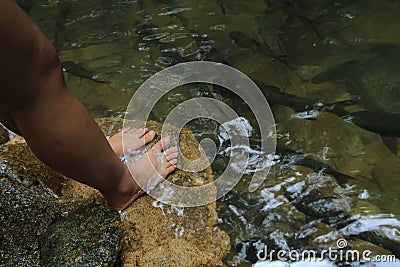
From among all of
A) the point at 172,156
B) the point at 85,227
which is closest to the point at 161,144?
the point at 172,156

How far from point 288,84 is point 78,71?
66.0 inches

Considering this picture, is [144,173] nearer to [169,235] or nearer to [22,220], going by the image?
[169,235]

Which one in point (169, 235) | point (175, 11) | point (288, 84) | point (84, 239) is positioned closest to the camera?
point (84, 239)

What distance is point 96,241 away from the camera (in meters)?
2.07

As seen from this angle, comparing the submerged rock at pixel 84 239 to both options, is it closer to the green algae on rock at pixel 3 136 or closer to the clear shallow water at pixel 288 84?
the clear shallow water at pixel 288 84

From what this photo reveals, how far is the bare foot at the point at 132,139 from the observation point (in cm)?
280

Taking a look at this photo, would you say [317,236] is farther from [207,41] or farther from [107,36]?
[107,36]

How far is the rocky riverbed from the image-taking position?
2064 millimetres

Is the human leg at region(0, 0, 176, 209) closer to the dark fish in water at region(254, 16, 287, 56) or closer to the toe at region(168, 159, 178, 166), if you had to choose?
the toe at region(168, 159, 178, 166)

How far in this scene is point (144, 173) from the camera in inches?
102

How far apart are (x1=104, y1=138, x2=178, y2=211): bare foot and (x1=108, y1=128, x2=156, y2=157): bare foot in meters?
0.09

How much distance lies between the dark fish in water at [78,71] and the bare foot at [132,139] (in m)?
0.81

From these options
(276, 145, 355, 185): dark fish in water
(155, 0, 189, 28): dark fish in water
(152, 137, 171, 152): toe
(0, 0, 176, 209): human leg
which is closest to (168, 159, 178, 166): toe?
(152, 137, 171, 152): toe

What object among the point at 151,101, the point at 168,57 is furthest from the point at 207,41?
the point at 151,101
